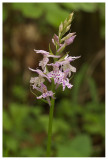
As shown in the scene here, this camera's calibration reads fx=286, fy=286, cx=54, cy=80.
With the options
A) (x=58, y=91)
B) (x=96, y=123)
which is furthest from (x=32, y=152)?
(x=58, y=91)

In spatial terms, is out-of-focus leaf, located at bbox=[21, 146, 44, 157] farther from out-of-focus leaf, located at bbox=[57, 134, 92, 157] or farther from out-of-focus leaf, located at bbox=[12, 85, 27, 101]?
out-of-focus leaf, located at bbox=[12, 85, 27, 101]

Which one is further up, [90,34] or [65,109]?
[90,34]

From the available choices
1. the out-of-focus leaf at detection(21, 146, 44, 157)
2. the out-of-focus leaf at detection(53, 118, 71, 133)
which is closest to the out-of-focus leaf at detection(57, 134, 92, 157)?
the out-of-focus leaf at detection(21, 146, 44, 157)

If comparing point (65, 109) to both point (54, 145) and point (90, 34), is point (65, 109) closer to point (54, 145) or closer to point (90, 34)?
point (54, 145)

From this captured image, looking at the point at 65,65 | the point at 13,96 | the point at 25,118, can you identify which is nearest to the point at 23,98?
the point at 13,96

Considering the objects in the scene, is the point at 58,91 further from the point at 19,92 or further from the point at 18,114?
the point at 18,114

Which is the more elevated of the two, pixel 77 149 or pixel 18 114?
pixel 18 114

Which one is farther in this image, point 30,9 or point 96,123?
point 96,123
